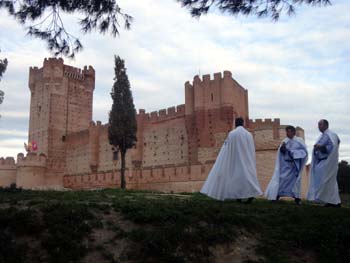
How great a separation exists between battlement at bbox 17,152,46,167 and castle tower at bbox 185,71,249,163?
1654 cm

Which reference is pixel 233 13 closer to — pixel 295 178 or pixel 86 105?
pixel 295 178

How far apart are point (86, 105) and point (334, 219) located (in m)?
42.0

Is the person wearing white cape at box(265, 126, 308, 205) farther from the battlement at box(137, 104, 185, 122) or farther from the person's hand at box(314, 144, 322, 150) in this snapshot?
the battlement at box(137, 104, 185, 122)

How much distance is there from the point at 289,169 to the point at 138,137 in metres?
27.9

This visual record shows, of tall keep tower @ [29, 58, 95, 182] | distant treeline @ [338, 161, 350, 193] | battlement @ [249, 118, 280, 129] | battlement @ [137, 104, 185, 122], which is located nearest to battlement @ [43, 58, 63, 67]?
tall keep tower @ [29, 58, 95, 182]

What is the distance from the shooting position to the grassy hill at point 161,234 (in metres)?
5.54

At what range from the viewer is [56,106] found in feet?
145

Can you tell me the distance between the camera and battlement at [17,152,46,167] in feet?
132

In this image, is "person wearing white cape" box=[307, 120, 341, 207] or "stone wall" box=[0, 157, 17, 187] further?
"stone wall" box=[0, 157, 17, 187]

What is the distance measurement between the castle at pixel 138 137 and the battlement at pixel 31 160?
4 cm

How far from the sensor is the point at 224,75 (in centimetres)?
3091

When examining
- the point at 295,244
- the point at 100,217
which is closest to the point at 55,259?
the point at 100,217

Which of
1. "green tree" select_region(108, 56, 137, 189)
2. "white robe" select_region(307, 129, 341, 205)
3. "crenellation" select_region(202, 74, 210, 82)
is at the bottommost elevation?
"white robe" select_region(307, 129, 341, 205)

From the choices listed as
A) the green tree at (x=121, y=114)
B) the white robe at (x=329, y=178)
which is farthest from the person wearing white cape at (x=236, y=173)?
the green tree at (x=121, y=114)
